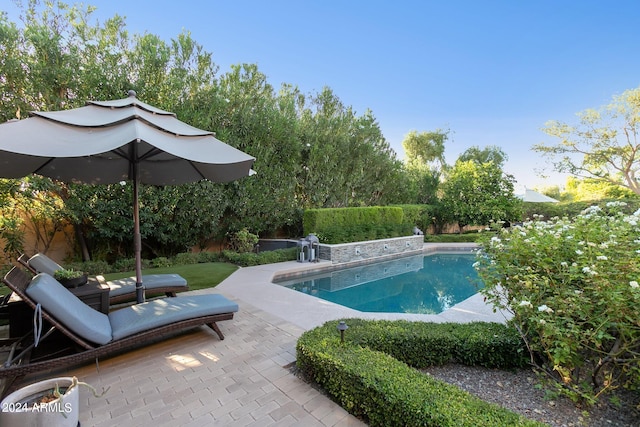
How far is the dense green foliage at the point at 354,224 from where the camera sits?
37.6ft

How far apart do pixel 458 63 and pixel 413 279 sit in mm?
10446

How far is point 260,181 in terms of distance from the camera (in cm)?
1111

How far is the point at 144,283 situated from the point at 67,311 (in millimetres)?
2436

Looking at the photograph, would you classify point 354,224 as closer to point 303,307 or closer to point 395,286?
point 395,286

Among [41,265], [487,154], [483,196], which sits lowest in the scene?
[41,265]

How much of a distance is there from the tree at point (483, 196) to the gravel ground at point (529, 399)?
16504mm

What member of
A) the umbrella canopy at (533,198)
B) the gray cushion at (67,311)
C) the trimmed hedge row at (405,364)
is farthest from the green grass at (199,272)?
the umbrella canopy at (533,198)

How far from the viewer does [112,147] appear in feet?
8.61

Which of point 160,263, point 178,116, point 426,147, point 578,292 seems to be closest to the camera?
point 578,292

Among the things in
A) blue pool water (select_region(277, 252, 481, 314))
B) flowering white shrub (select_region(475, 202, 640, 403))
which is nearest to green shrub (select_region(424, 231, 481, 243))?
blue pool water (select_region(277, 252, 481, 314))

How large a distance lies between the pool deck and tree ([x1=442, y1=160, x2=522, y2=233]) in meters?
15.5

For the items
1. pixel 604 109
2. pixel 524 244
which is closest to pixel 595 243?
pixel 524 244

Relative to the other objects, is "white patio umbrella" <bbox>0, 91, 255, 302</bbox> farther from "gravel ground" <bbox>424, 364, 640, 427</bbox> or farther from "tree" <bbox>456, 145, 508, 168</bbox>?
"tree" <bbox>456, 145, 508, 168</bbox>

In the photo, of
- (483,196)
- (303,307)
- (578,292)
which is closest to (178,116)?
(303,307)
